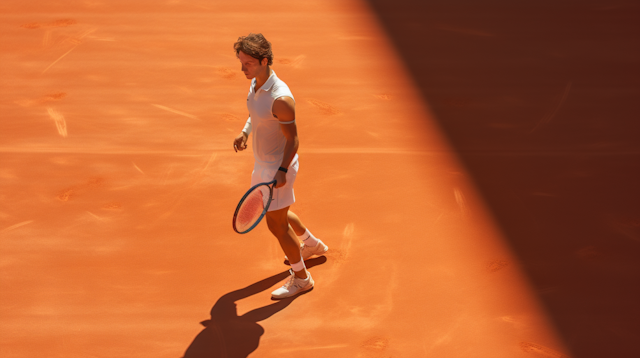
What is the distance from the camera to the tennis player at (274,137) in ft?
11.9

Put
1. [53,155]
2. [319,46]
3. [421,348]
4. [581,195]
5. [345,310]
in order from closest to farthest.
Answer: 1. [421,348]
2. [345,310]
3. [581,195]
4. [53,155]
5. [319,46]

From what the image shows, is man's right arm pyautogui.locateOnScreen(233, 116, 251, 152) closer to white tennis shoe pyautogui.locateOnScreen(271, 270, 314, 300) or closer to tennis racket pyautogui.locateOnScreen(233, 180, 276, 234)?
tennis racket pyautogui.locateOnScreen(233, 180, 276, 234)

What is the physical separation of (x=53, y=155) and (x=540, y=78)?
5844 mm

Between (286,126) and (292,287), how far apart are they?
1.33m

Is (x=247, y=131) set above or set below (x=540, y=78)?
above

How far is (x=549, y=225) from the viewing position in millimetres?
5016

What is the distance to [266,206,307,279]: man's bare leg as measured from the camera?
13.2ft

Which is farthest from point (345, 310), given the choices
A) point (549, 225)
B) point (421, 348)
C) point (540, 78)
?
point (540, 78)

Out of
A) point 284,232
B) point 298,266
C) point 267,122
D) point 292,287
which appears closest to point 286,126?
point 267,122

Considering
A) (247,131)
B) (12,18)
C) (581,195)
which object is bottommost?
(581,195)

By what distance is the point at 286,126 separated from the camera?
368cm

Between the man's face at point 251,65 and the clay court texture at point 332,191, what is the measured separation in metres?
1.72

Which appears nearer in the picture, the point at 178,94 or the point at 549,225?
the point at 549,225

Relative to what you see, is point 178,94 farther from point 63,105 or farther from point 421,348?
point 421,348
